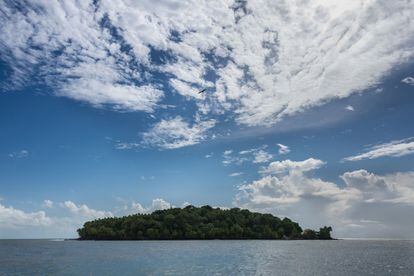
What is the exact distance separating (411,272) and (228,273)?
4218 centimetres

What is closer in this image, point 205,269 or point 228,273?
point 228,273

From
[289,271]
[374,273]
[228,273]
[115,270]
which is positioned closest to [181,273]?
[228,273]

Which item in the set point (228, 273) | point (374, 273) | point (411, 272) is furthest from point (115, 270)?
point (411, 272)

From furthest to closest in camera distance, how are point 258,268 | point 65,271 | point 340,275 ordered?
point 258,268 → point 65,271 → point 340,275

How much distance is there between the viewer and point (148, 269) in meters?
98.3

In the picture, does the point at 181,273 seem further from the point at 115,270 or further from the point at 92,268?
the point at 92,268

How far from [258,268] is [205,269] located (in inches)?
525

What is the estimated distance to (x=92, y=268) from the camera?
102812 mm

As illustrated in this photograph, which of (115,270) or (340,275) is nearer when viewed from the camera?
(340,275)

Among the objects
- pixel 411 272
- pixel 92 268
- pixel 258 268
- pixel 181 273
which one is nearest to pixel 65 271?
pixel 92 268

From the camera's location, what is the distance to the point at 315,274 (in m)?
91.1

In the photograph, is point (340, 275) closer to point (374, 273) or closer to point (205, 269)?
point (374, 273)

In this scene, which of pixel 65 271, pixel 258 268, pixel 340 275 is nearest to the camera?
pixel 340 275

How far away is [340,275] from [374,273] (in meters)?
9.44
